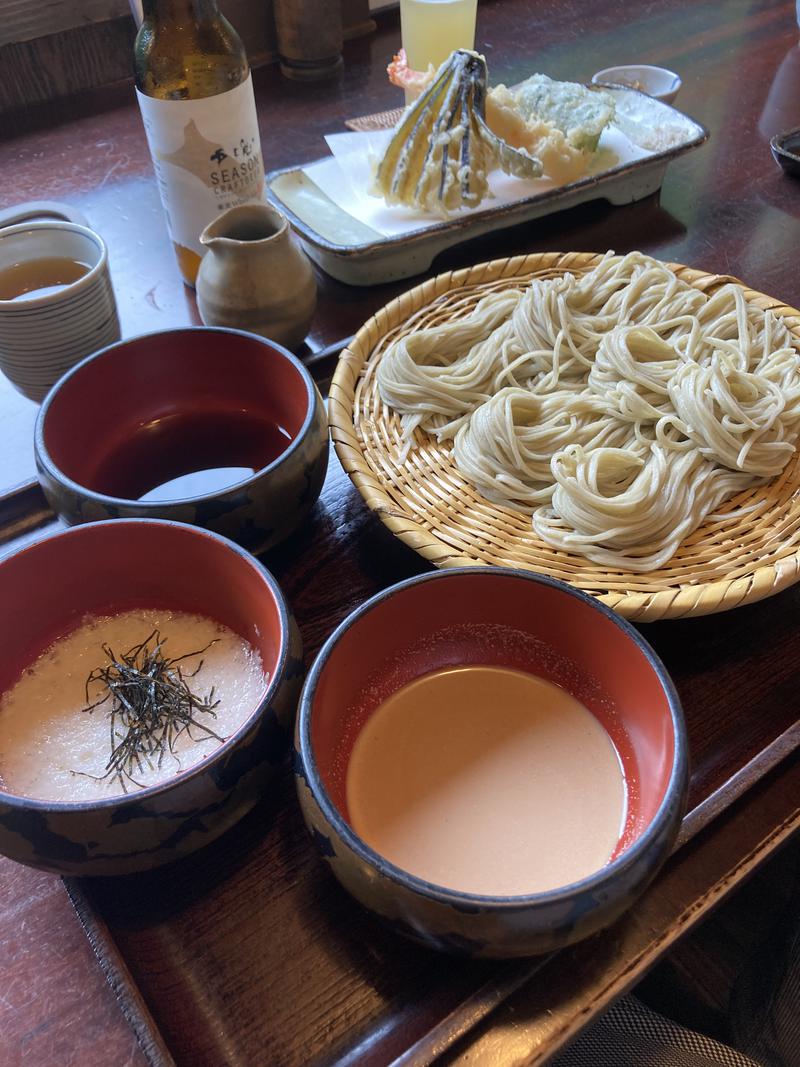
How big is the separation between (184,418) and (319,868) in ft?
2.27

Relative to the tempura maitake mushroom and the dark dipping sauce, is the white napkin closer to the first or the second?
the tempura maitake mushroom

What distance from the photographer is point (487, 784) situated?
0.82 metres

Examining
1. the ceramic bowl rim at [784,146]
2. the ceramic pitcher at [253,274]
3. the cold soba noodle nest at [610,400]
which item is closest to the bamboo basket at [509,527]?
the cold soba noodle nest at [610,400]

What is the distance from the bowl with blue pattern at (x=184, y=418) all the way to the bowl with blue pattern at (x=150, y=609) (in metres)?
0.11

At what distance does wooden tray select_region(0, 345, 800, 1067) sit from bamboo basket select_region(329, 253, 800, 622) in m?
0.15

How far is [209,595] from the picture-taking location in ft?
3.04

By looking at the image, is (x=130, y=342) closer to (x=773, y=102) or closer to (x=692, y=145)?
(x=692, y=145)

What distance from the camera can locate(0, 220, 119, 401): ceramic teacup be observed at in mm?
1192

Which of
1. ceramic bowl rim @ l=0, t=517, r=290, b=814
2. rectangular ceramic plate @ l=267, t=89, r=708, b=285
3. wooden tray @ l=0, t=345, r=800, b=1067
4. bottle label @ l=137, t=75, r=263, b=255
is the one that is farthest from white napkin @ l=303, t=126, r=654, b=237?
wooden tray @ l=0, t=345, r=800, b=1067

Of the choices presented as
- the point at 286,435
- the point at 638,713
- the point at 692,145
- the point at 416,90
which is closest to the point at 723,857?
the point at 638,713

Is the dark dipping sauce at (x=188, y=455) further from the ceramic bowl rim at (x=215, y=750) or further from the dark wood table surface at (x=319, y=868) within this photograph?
the ceramic bowl rim at (x=215, y=750)

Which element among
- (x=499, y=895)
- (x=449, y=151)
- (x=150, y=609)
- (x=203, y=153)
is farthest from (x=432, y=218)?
(x=499, y=895)

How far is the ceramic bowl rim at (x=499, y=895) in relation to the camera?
0.61 meters

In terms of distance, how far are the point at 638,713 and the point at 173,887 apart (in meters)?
0.50
